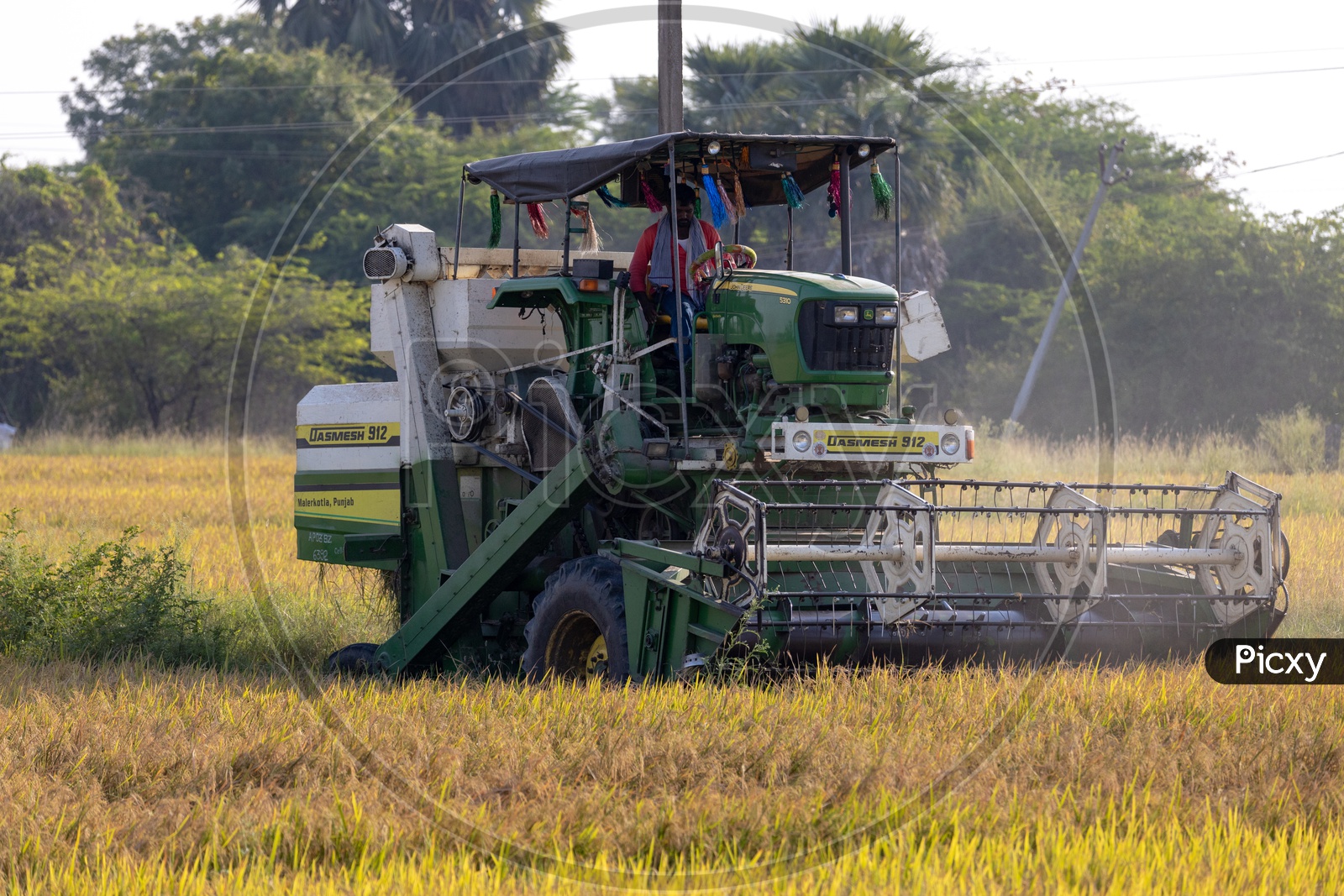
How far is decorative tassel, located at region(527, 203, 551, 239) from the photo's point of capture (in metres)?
10.4

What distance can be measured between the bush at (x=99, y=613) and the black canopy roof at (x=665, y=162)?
3743 millimetres

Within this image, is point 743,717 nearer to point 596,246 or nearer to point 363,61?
point 596,246

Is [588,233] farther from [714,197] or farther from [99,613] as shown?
[99,613]

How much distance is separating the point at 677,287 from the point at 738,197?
4.10 ft

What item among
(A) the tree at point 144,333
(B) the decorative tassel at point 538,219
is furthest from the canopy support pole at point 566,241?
(A) the tree at point 144,333

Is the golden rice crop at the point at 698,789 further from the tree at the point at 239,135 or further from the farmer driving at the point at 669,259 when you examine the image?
the tree at the point at 239,135

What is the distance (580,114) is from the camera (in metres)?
49.2

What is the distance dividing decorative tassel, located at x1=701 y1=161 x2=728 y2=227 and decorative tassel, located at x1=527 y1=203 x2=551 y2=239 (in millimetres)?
1771

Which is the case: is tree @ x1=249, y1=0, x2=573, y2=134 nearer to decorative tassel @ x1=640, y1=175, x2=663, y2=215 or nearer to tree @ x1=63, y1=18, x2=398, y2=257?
tree @ x1=63, y1=18, x2=398, y2=257

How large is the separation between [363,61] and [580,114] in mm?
8631

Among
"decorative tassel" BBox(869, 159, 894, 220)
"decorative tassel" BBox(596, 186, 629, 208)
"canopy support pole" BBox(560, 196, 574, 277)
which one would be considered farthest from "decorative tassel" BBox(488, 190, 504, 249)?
"decorative tassel" BBox(869, 159, 894, 220)

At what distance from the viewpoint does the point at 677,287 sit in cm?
868

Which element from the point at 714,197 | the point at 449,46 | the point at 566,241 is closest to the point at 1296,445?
the point at 566,241

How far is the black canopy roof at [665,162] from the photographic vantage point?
8.95m
